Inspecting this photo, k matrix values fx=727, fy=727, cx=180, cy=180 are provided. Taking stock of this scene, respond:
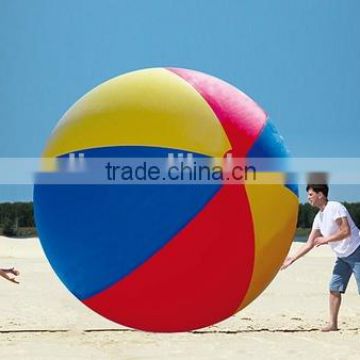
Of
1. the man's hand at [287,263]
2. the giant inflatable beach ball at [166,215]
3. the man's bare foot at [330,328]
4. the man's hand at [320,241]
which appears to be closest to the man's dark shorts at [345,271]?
the man's bare foot at [330,328]

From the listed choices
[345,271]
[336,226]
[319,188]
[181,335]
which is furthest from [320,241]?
[181,335]

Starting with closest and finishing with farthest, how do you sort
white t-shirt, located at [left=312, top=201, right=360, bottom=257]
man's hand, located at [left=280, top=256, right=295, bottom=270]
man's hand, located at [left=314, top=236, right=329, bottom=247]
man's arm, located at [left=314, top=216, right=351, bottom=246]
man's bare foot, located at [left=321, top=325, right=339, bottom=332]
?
man's hand, located at [left=280, top=256, right=295, bottom=270] < man's hand, located at [left=314, top=236, right=329, bottom=247] < man's arm, located at [left=314, top=216, right=351, bottom=246] < white t-shirt, located at [left=312, top=201, right=360, bottom=257] < man's bare foot, located at [left=321, top=325, right=339, bottom=332]

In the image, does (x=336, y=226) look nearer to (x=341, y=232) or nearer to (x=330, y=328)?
(x=341, y=232)

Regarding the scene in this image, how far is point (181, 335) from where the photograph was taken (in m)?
6.12

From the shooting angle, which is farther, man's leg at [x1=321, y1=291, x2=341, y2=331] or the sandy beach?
man's leg at [x1=321, y1=291, x2=341, y2=331]

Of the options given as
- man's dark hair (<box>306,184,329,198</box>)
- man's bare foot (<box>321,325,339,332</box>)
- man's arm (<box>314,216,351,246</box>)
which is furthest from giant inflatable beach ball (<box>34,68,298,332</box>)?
man's bare foot (<box>321,325,339,332</box>)

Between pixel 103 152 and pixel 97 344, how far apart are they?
209 centimetres

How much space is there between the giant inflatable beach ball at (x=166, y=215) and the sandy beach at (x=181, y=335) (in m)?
1.02

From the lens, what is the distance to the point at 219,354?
5.45 meters

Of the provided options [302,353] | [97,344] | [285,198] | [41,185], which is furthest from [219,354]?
[41,185]

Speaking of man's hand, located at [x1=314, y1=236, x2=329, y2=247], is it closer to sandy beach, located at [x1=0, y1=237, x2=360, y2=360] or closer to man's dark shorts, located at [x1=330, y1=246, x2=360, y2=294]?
man's dark shorts, located at [x1=330, y1=246, x2=360, y2=294]

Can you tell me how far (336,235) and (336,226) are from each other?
127 mm

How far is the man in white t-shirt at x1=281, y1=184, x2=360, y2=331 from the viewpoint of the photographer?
645 cm

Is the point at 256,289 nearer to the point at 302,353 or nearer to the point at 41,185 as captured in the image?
the point at 302,353
